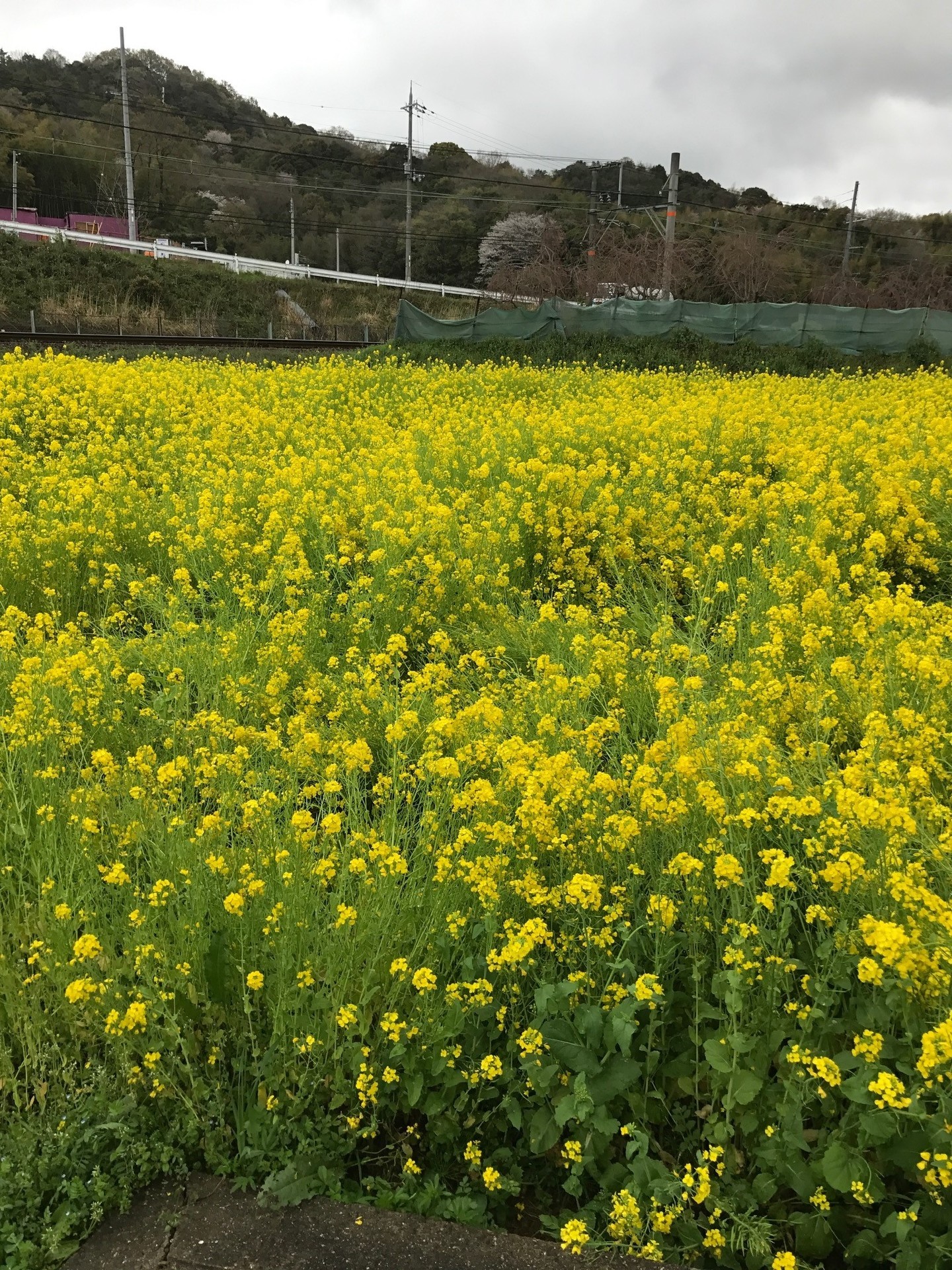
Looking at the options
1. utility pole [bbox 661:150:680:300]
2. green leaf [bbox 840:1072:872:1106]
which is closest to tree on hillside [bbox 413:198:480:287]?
utility pole [bbox 661:150:680:300]

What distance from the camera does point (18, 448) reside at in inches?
325

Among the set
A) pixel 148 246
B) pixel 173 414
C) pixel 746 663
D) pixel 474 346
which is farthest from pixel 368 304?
pixel 746 663

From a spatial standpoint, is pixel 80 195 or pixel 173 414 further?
pixel 80 195

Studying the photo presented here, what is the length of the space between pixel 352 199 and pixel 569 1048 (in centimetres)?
7205

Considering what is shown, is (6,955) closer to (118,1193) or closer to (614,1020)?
(118,1193)

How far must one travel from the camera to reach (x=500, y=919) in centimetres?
243

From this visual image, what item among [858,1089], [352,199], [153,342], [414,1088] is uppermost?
[352,199]

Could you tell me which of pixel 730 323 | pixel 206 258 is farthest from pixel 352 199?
pixel 730 323

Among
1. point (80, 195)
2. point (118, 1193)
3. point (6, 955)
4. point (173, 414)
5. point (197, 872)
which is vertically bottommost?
point (118, 1193)

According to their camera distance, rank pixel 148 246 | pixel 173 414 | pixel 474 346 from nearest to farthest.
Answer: pixel 173 414 → pixel 474 346 → pixel 148 246

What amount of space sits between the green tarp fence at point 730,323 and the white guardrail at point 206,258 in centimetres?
1240

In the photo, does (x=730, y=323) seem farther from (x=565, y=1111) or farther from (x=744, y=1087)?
(x=565, y=1111)

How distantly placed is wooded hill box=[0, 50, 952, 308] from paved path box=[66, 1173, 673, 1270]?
45782mm

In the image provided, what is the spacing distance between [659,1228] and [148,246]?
45.2 meters
